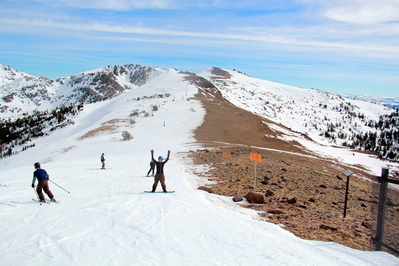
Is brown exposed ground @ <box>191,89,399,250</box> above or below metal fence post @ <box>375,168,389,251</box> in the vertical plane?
below

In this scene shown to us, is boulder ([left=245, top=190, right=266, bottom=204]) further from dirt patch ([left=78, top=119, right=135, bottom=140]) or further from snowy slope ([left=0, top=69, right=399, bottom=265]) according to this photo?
dirt patch ([left=78, top=119, right=135, bottom=140])

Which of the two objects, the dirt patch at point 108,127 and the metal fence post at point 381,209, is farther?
the dirt patch at point 108,127

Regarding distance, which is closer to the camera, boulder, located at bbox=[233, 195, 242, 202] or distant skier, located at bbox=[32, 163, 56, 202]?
distant skier, located at bbox=[32, 163, 56, 202]

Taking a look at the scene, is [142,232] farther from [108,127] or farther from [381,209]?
[108,127]

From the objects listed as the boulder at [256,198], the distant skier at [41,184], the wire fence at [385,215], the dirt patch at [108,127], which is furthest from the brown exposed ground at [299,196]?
the dirt patch at [108,127]

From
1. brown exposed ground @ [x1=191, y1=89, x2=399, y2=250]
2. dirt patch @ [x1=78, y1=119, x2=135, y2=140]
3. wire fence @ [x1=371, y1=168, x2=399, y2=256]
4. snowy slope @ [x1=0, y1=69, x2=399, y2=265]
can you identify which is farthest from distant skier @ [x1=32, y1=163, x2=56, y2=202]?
dirt patch @ [x1=78, y1=119, x2=135, y2=140]

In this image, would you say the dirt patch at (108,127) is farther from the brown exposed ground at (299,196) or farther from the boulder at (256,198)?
the boulder at (256,198)

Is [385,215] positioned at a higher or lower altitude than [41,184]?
higher

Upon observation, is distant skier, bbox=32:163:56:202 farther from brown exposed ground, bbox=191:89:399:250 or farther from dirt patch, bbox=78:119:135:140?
dirt patch, bbox=78:119:135:140

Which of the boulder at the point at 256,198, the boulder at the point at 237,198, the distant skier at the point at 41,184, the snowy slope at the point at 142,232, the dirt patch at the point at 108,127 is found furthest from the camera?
the dirt patch at the point at 108,127

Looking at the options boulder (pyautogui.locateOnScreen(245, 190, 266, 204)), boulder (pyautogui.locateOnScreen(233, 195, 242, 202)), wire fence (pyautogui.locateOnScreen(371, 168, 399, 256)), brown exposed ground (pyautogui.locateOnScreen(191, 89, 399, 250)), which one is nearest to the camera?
wire fence (pyautogui.locateOnScreen(371, 168, 399, 256))

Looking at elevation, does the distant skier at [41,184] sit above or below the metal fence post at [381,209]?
below

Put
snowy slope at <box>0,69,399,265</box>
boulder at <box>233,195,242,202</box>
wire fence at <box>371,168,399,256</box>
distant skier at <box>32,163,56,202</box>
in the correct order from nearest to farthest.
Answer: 1. wire fence at <box>371,168,399,256</box>
2. snowy slope at <box>0,69,399,265</box>
3. distant skier at <box>32,163,56,202</box>
4. boulder at <box>233,195,242,202</box>

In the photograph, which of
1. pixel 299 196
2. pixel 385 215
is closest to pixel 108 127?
pixel 299 196
